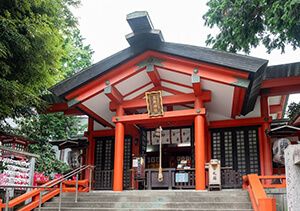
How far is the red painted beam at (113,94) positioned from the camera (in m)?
10.6

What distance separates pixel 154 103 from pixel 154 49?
1.74 metres

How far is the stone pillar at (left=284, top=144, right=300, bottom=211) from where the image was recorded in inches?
128

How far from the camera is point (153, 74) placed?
10.6 m

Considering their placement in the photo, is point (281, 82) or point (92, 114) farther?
point (92, 114)

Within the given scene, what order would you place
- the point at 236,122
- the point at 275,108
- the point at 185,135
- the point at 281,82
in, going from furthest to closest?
the point at 275,108, the point at 185,135, the point at 236,122, the point at 281,82

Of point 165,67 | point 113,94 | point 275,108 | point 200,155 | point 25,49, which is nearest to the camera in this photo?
point 25,49

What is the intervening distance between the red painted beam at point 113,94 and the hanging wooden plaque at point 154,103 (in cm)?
99

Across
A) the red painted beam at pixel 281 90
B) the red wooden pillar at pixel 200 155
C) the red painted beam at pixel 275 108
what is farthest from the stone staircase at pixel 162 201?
the red painted beam at pixel 275 108

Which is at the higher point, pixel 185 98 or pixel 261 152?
pixel 185 98

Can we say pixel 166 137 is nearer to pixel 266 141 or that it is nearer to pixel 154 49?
pixel 266 141

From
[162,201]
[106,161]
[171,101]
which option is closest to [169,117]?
[171,101]

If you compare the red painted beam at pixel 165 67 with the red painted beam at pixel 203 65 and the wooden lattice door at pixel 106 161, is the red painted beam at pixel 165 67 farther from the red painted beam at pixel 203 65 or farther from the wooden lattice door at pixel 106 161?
the wooden lattice door at pixel 106 161

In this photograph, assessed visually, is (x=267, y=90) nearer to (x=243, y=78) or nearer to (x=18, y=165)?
(x=243, y=78)

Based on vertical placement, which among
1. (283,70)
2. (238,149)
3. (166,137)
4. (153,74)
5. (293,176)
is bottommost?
(293,176)
